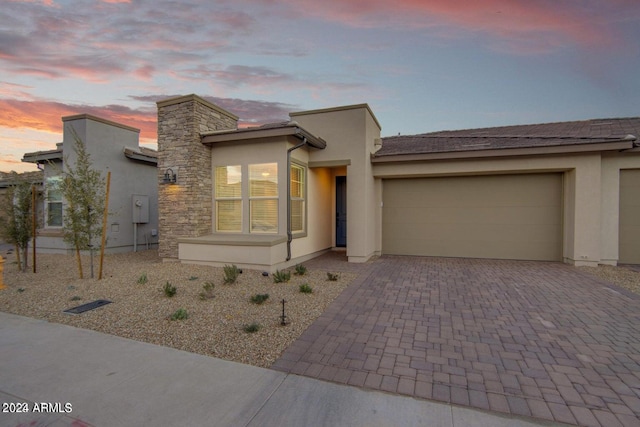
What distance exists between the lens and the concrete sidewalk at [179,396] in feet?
7.26

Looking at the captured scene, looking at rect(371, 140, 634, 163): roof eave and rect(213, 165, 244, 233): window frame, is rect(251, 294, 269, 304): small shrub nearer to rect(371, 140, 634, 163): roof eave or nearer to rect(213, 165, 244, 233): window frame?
rect(213, 165, 244, 233): window frame

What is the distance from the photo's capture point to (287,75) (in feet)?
34.7

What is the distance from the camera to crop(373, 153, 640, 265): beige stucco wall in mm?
7820

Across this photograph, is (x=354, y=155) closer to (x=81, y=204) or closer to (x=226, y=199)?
(x=226, y=199)

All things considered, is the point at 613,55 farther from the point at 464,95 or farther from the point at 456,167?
the point at 456,167

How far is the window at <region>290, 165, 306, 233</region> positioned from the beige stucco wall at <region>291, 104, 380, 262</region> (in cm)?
78

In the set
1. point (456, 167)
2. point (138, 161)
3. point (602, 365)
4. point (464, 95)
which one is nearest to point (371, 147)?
point (456, 167)

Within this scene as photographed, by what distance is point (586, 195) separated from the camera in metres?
7.86

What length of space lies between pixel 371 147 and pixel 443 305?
18.8ft

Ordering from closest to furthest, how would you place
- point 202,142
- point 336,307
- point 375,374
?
point 375,374 < point 336,307 < point 202,142

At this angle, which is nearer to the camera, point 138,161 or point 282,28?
point 282,28

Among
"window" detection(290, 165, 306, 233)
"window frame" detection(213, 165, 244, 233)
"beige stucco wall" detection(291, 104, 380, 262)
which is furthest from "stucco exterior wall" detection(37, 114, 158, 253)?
"beige stucco wall" detection(291, 104, 380, 262)

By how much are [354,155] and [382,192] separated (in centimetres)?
188

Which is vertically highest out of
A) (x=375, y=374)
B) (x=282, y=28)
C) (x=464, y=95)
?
(x=282, y=28)
